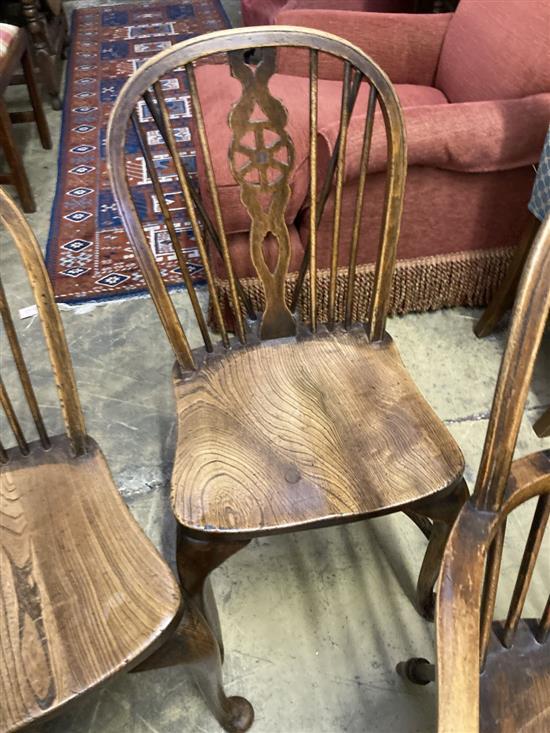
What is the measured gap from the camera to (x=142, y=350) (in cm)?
177

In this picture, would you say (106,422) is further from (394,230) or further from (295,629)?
(394,230)

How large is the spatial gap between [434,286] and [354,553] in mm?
815

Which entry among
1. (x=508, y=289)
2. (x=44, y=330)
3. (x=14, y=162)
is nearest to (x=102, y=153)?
(x=14, y=162)

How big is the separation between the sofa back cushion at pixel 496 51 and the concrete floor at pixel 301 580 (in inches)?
25.1

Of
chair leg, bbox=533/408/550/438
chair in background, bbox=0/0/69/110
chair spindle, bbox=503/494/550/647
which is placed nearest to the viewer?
chair spindle, bbox=503/494/550/647

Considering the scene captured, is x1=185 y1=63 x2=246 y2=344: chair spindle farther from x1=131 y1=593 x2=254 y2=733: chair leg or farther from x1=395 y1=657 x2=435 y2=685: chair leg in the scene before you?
x1=395 y1=657 x2=435 y2=685: chair leg

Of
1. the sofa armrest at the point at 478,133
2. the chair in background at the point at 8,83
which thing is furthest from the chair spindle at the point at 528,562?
the chair in background at the point at 8,83

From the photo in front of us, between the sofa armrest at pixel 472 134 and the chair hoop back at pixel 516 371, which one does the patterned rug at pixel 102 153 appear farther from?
the chair hoop back at pixel 516 371

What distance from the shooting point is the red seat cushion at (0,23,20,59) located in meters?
2.11

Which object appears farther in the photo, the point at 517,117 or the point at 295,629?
the point at 517,117

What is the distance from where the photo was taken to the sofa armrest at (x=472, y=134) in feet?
4.56

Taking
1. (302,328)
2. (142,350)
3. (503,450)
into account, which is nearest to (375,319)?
(302,328)

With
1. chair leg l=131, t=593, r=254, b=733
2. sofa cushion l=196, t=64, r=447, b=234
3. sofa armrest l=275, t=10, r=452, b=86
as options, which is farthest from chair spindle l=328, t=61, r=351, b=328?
sofa armrest l=275, t=10, r=452, b=86

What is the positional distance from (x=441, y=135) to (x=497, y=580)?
1037mm
